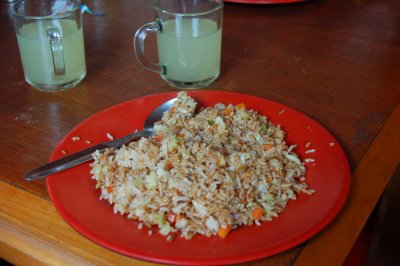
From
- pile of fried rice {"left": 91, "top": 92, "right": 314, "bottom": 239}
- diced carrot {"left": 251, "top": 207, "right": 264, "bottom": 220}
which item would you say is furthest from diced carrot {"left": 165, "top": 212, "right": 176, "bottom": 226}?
diced carrot {"left": 251, "top": 207, "right": 264, "bottom": 220}

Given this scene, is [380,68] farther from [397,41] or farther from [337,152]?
[337,152]

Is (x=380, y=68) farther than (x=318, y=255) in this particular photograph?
Yes

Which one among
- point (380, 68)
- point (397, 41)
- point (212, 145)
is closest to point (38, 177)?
point (212, 145)

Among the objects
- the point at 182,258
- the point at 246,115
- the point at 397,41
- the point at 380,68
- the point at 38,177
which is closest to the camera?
the point at 182,258

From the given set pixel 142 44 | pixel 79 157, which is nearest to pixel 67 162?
pixel 79 157

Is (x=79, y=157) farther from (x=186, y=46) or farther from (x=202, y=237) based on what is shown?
(x=186, y=46)

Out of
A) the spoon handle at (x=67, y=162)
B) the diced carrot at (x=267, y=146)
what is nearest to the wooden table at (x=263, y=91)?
the spoon handle at (x=67, y=162)

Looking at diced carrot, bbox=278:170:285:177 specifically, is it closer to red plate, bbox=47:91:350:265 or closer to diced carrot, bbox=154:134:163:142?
red plate, bbox=47:91:350:265
